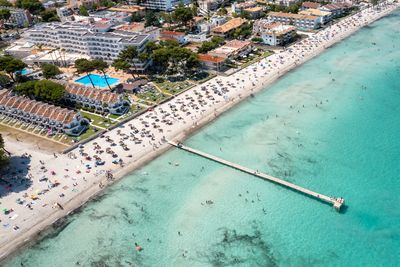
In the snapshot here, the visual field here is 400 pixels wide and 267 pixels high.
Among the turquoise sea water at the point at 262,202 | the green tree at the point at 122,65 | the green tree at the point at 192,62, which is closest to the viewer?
the turquoise sea water at the point at 262,202

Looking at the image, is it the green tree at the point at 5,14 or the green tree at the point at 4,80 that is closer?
the green tree at the point at 4,80

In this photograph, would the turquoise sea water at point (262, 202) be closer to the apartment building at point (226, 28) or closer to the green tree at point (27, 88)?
the green tree at point (27, 88)

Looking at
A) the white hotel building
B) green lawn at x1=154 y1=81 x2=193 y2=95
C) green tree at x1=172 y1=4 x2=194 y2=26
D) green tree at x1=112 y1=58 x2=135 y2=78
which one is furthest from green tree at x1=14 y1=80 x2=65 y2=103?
green tree at x1=172 y1=4 x2=194 y2=26

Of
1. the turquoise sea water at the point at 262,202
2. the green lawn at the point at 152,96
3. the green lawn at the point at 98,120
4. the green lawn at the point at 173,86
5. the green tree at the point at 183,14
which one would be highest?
the green tree at the point at 183,14

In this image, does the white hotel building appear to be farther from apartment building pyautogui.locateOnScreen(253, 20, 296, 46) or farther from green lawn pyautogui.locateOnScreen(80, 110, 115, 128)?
apartment building pyautogui.locateOnScreen(253, 20, 296, 46)

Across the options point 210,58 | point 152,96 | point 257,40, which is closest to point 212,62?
point 210,58

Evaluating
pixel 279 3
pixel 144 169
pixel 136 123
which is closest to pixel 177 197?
pixel 144 169

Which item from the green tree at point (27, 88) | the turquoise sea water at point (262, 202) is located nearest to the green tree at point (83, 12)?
the green tree at point (27, 88)

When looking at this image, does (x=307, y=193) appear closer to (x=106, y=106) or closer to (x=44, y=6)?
(x=106, y=106)
